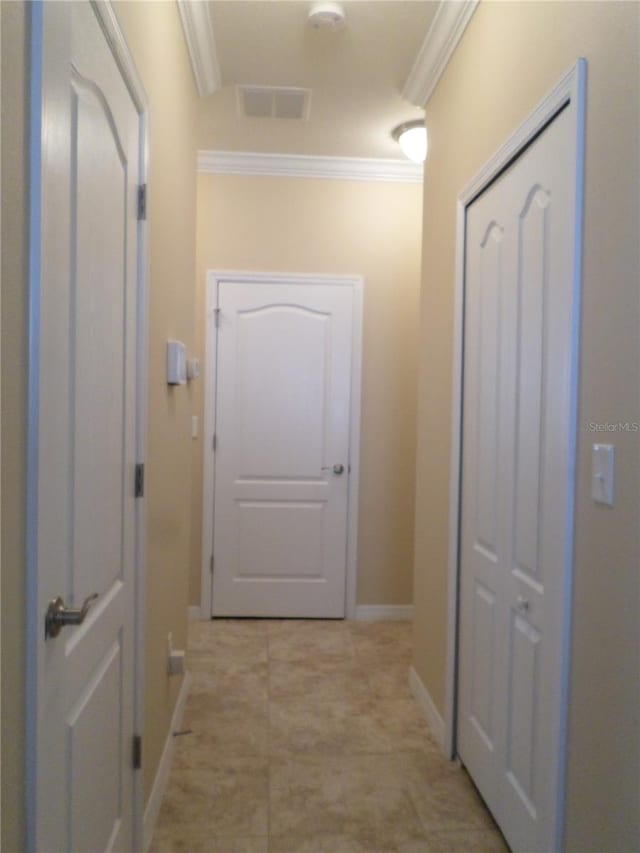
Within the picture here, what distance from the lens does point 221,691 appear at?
9.04 ft

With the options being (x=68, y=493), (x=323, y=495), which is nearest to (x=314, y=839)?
(x=68, y=493)

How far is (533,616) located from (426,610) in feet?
3.38

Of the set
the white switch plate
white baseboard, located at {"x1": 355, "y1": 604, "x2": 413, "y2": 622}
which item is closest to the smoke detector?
the white switch plate

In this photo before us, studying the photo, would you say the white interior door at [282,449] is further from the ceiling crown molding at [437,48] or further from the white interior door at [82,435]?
the white interior door at [82,435]

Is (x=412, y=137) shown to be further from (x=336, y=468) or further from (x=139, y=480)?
(x=139, y=480)

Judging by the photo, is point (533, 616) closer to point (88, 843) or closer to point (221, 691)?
point (88, 843)

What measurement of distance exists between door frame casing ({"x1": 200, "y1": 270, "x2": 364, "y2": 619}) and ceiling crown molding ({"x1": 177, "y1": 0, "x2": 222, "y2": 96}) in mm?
1094

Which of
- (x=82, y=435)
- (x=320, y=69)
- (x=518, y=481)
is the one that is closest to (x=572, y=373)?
(x=518, y=481)

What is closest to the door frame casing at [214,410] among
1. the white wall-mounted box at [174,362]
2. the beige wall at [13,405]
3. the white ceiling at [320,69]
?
the white ceiling at [320,69]

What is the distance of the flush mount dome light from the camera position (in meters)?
3.06

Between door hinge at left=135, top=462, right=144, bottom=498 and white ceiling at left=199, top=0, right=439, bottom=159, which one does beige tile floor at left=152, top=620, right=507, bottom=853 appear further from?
white ceiling at left=199, top=0, right=439, bottom=159

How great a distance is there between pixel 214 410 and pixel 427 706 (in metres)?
1.99

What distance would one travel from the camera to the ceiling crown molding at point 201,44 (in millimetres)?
2148

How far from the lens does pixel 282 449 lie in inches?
144
